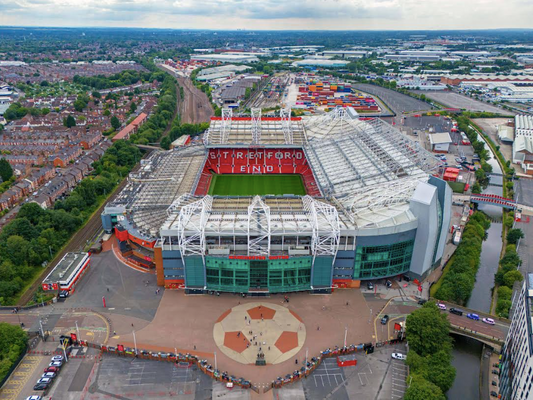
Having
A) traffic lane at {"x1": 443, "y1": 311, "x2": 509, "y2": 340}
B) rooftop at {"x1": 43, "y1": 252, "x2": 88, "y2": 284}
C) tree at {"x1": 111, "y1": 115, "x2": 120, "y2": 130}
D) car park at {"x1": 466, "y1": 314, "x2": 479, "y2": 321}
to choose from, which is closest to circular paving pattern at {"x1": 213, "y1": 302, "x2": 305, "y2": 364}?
traffic lane at {"x1": 443, "y1": 311, "x2": 509, "y2": 340}

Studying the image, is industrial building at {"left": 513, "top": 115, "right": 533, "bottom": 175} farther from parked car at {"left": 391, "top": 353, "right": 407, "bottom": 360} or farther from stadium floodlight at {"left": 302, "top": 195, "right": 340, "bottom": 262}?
parked car at {"left": 391, "top": 353, "right": 407, "bottom": 360}

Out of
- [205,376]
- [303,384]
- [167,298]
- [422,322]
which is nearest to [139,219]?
[167,298]

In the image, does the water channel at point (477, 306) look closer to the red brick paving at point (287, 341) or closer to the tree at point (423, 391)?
the tree at point (423, 391)

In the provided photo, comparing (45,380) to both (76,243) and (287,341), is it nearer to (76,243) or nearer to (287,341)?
(287,341)

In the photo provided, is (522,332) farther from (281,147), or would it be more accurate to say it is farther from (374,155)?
(281,147)

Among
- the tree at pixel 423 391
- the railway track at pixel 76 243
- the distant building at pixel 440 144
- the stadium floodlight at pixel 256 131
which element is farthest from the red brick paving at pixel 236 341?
the distant building at pixel 440 144

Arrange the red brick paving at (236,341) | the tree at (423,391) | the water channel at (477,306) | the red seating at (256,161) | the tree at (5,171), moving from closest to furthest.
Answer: the tree at (423,391)
the water channel at (477,306)
the red brick paving at (236,341)
the tree at (5,171)
the red seating at (256,161)
